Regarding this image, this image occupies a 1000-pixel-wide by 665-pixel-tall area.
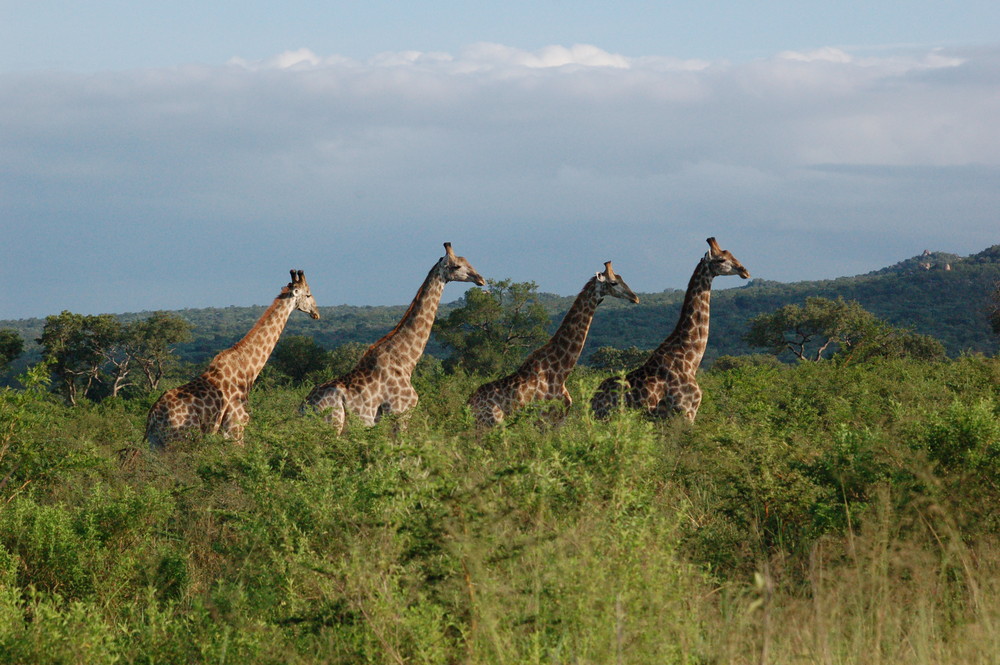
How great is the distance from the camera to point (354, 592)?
3977 mm

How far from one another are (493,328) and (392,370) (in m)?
19.5

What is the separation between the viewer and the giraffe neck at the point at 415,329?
10266 mm

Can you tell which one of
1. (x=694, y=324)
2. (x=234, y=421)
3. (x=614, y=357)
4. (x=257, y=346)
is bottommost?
(x=614, y=357)

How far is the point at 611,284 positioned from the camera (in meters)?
10.4

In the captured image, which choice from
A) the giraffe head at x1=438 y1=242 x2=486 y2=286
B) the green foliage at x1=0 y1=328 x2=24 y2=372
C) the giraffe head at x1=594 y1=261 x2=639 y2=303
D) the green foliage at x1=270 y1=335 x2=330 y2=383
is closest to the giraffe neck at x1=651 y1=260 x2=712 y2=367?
the giraffe head at x1=594 y1=261 x2=639 y2=303

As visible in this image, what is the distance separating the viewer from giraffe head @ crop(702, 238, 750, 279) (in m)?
10.6

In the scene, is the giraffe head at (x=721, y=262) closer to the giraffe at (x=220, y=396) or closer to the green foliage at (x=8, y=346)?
the giraffe at (x=220, y=396)

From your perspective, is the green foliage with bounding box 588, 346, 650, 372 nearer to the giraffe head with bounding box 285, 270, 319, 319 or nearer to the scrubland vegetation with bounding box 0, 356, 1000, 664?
the giraffe head with bounding box 285, 270, 319, 319

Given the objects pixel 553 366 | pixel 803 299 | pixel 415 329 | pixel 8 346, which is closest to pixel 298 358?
pixel 8 346

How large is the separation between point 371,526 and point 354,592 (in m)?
0.48

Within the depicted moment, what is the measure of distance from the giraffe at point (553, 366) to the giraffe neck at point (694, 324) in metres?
0.66

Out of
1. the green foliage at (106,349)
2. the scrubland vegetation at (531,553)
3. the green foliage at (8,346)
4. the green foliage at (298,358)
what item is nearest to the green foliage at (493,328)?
the green foliage at (298,358)

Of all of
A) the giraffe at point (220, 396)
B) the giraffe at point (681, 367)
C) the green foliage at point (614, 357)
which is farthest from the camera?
the green foliage at point (614, 357)

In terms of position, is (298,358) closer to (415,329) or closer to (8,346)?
(8,346)
